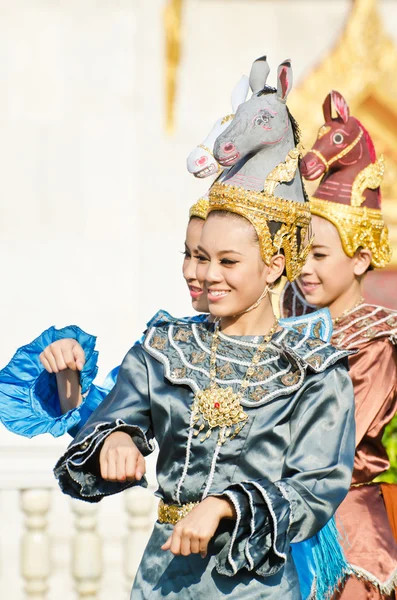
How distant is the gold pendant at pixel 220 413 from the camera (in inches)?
99.2

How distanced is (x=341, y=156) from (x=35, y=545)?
1.75 meters

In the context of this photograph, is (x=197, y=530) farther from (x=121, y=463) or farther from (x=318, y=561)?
(x=318, y=561)

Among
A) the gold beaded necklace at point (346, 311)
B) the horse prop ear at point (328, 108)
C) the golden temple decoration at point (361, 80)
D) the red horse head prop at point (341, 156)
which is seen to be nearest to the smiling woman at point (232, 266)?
the gold beaded necklace at point (346, 311)

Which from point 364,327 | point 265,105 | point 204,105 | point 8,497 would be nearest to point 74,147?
point 204,105

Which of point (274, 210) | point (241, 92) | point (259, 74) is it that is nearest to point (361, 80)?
point (241, 92)

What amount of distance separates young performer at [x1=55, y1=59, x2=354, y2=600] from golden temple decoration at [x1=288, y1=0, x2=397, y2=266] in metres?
5.42

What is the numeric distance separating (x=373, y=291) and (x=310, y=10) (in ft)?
6.56

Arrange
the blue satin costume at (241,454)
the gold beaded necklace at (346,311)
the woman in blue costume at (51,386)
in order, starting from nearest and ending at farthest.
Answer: the blue satin costume at (241,454), the woman in blue costume at (51,386), the gold beaded necklace at (346,311)

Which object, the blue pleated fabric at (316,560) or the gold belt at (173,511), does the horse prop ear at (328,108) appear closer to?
the blue pleated fabric at (316,560)

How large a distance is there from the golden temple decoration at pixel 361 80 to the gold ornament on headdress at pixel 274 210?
537 centimetres

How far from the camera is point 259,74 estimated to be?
2727 millimetres

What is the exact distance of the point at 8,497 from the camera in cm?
429

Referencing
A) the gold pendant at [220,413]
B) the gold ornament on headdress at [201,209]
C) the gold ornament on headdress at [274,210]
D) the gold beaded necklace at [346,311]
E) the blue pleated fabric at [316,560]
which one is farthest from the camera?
the gold beaded necklace at [346,311]

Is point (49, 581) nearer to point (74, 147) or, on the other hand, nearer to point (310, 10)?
point (74, 147)
